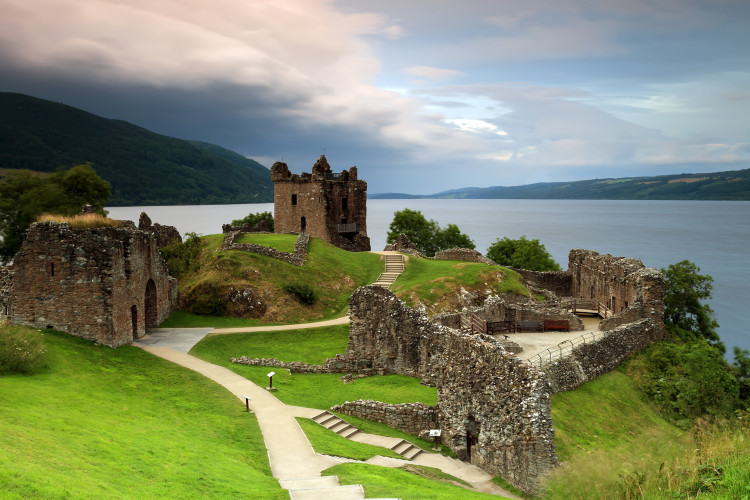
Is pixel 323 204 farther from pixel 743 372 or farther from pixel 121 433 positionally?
pixel 121 433

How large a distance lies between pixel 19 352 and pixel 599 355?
26.7 metres

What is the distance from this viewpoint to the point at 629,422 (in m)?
23.6

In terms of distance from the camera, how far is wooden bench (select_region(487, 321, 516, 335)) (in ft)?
109

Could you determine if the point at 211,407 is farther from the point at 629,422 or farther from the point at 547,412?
the point at 629,422

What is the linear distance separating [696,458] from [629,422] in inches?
530

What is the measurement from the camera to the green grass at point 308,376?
23359 mm

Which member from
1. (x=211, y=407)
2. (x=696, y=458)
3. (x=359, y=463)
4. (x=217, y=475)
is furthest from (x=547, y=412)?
(x=211, y=407)

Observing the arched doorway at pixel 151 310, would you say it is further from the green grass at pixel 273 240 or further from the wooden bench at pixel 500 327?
the wooden bench at pixel 500 327

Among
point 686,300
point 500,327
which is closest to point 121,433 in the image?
point 500,327

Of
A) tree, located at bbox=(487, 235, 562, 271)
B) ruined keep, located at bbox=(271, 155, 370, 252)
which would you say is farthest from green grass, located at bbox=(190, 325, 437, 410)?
tree, located at bbox=(487, 235, 562, 271)

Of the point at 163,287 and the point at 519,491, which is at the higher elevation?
the point at 163,287

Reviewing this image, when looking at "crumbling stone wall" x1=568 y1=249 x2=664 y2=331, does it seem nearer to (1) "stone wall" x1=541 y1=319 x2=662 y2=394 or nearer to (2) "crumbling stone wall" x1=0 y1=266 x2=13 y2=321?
(1) "stone wall" x1=541 y1=319 x2=662 y2=394

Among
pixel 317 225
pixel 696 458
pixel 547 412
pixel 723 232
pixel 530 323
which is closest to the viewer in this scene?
pixel 696 458

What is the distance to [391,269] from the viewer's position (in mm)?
48531
